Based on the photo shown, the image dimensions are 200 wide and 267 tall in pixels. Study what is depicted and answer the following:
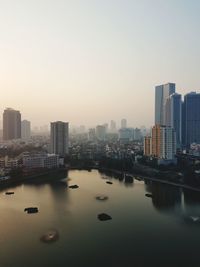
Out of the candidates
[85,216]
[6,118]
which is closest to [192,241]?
[85,216]

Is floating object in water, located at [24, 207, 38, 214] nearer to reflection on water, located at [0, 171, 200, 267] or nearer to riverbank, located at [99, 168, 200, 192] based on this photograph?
reflection on water, located at [0, 171, 200, 267]

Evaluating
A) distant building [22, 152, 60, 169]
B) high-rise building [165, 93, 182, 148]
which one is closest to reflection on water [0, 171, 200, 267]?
distant building [22, 152, 60, 169]

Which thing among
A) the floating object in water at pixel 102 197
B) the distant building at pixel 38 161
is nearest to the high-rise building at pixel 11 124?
the distant building at pixel 38 161

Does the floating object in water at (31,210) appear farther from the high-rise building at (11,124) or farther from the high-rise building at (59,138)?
the high-rise building at (11,124)

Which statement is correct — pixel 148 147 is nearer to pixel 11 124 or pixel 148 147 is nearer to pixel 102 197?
pixel 102 197

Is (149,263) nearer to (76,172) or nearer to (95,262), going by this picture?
(95,262)
